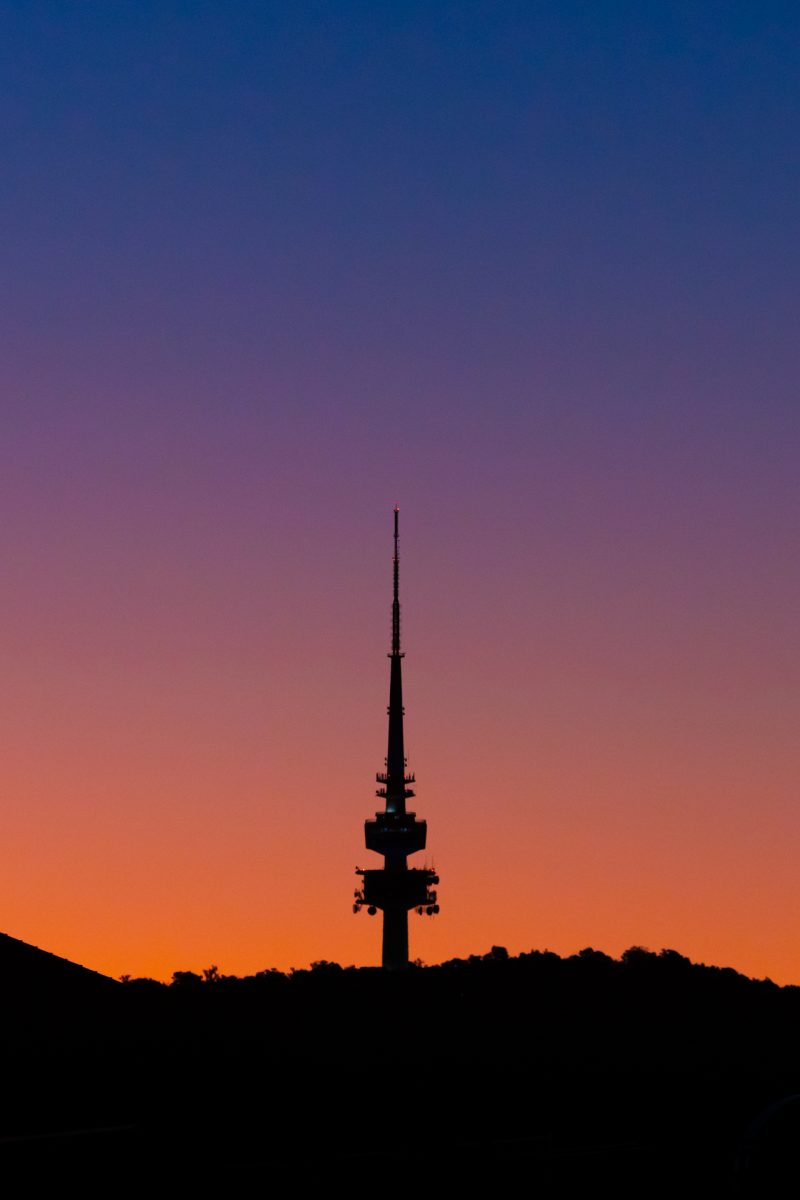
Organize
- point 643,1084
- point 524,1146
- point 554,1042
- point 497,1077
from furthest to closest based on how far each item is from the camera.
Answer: point 554,1042 → point 643,1084 → point 497,1077 → point 524,1146

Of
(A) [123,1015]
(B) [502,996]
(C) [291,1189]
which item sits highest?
(B) [502,996]

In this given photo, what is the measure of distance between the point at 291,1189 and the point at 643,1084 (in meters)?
63.2

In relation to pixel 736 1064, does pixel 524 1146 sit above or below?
below

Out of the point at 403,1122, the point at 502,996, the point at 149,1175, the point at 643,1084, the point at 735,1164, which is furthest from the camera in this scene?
the point at 502,996

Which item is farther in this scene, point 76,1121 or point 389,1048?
point 389,1048

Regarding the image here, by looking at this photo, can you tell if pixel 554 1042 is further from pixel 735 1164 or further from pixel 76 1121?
pixel 735 1164

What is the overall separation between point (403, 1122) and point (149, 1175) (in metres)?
27.7

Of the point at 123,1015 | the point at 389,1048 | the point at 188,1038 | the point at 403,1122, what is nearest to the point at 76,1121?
the point at 123,1015

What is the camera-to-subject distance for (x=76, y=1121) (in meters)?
29.1

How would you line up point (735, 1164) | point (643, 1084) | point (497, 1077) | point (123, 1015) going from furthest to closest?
1. point (643, 1084)
2. point (497, 1077)
3. point (123, 1015)
4. point (735, 1164)

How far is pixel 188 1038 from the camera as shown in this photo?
34406 mm

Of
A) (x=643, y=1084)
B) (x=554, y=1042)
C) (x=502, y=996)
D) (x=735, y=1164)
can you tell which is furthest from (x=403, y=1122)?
(x=502, y=996)

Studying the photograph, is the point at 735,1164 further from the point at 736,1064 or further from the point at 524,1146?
the point at 736,1064

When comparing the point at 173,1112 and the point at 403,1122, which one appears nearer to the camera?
the point at 173,1112
